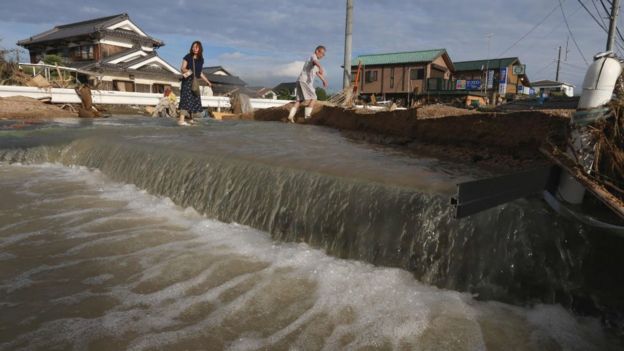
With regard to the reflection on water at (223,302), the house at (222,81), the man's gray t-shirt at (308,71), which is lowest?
the reflection on water at (223,302)

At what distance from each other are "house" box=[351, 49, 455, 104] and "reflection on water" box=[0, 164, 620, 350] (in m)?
34.9

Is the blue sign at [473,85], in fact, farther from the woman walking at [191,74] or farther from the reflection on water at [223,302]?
the reflection on water at [223,302]

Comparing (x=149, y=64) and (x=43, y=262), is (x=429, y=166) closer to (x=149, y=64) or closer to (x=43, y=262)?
(x=43, y=262)

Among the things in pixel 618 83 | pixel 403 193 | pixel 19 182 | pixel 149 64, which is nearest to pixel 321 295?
pixel 403 193

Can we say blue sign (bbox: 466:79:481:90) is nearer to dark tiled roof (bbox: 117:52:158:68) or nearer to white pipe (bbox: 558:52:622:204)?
dark tiled roof (bbox: 117:52:158:68)

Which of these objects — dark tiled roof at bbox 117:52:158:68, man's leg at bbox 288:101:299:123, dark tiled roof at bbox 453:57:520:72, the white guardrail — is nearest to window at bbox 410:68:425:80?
dark tiled roof at bbox 453:57:520:72

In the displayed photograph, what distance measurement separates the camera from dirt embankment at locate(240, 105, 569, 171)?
4.62 metres

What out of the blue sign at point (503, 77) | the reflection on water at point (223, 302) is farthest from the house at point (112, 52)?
the blue sign at point (503, 77)

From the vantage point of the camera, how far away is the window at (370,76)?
3978 cm

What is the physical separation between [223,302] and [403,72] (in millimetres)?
37963

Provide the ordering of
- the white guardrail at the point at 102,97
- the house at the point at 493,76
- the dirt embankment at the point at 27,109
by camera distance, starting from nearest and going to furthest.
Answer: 1. the dirt embankment at the point at 27,109
2. the white guardrail at the point at 102,97
3. the house at the point at 493,76

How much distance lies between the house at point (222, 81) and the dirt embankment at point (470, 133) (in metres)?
27.7

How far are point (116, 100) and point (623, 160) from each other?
17.5m

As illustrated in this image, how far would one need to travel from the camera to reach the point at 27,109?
12641 mm
